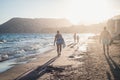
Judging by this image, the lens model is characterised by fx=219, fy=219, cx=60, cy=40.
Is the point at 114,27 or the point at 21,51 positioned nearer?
the point at 21,51

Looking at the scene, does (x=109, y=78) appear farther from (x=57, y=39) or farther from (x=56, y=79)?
(x=57, y=39)

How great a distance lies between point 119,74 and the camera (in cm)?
958

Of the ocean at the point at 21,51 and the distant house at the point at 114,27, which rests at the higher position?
the distant house at the point at 114,27

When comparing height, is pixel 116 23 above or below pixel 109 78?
above

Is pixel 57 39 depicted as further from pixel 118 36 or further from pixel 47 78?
pixel 118 36

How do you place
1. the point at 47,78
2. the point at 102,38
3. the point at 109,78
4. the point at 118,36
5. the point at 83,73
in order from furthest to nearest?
the point at 118,36 < the point at 102,38 < the point at 83,73 < the point at 47,78 < the point at 109,78

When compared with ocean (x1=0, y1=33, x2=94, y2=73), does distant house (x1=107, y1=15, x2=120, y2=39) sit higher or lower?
higher

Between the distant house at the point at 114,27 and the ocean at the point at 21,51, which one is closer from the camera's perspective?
the ocean at the point at 21,51

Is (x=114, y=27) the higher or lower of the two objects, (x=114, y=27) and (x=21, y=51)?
the higher

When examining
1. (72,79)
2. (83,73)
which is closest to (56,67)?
(83,73)

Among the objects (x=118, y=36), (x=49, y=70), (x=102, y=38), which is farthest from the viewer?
(x=118, y=36)

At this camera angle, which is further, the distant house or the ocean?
the distant house

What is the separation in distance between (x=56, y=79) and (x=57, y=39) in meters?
9.52

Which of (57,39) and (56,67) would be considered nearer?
(56,67)
